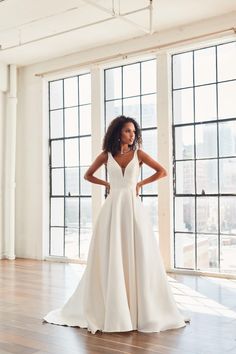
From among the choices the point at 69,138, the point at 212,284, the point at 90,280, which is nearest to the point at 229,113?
the point at 212,284

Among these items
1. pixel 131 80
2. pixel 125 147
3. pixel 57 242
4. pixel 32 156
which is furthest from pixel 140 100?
pixel 125 147

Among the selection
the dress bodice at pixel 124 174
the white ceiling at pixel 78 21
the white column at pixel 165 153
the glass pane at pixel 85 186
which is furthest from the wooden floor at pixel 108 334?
the white ceiling at pixel 78 21

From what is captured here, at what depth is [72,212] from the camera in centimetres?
740

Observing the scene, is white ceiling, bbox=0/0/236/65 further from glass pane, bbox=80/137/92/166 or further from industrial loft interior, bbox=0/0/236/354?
glass pane, bbox=80/137/92/166

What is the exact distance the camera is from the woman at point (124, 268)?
3328 millimetres

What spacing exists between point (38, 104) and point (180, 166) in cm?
292

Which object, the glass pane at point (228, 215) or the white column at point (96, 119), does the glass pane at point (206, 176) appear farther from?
the white column at point (96, 119)

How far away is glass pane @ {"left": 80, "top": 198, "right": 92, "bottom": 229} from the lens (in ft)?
23.5

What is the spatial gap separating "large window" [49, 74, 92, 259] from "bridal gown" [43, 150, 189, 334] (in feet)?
11.9

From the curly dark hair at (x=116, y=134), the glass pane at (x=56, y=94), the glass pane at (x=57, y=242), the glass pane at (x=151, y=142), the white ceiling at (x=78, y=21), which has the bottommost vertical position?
the glass pane at (x=57, y=242)

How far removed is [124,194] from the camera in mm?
3553

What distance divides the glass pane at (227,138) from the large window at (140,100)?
3.33 ft

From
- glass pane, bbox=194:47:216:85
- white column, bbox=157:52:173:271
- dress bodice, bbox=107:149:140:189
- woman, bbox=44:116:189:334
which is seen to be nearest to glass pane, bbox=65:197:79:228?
white column, bbox=157:52:173:271

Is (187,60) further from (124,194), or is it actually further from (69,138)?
(124,194)
